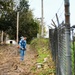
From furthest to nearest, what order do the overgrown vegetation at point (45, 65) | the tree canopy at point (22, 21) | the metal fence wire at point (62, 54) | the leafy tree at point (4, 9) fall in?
the tree canopy at point (22, 21) → the leafy tree at point (4, 9) → the overgrown vegetation at point (45, 65) → the metal fence wire at point (62, 54)

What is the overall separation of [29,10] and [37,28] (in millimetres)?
6233

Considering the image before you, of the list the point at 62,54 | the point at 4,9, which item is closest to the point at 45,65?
the point at 62,54

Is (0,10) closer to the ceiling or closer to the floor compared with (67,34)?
closer to the ceiling

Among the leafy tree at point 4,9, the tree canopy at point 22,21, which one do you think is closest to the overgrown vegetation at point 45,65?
the leafy tree at point 4,9

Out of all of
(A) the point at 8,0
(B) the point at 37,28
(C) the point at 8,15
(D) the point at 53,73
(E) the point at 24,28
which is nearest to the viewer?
(D) the point at 53,73

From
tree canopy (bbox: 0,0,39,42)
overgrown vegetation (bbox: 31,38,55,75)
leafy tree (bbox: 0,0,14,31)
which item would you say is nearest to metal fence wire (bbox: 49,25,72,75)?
overgrown vegetation (bbox: 31,38,55,75)

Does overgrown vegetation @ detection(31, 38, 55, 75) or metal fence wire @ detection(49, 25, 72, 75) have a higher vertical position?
metal fence wire @ detection(49, 25, 72, 75)

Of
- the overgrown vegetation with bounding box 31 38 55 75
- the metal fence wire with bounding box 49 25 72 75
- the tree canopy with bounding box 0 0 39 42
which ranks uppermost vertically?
the tree canopy with bounding box 0 0 39 42

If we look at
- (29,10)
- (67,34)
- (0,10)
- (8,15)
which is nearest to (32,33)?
(29,10)

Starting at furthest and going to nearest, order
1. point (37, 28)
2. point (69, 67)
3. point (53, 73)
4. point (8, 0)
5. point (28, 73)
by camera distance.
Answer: point (37, 28), point (8, 0), point (28, 73), point (53, 73), point (69, 67)

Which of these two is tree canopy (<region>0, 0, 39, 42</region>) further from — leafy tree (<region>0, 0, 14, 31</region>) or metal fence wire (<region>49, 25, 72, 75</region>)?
metal fence wire (<region>49, 25, 72, 75</region>)

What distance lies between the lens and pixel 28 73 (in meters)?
12.2

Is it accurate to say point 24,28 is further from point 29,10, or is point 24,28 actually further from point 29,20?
point 29,10

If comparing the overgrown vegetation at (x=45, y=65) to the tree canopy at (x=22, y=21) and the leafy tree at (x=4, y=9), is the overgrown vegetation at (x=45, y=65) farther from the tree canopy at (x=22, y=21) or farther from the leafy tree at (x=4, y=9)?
the tree canopy at (x=22, y=21)
